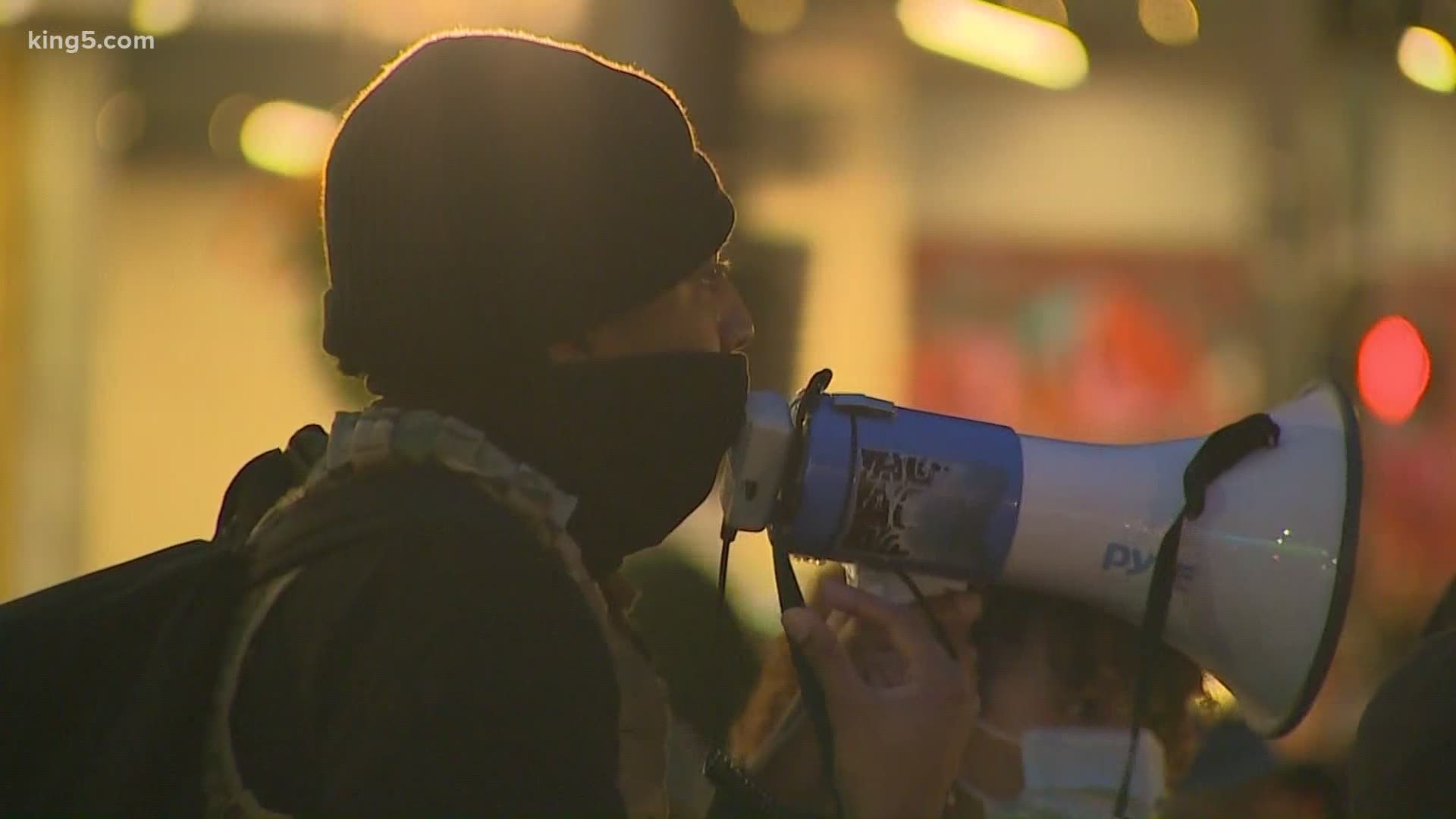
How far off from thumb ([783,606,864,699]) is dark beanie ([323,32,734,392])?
0.42m

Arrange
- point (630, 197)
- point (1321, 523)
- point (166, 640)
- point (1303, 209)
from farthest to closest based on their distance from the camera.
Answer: point (1303, 209), point (1321, 523), point (630, 197), point (166, 640)

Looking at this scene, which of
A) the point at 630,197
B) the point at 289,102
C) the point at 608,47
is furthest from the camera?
the point at 289,102

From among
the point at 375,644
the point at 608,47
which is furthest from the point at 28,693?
the point at 608,47

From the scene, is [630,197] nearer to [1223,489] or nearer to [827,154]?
[1223,489]

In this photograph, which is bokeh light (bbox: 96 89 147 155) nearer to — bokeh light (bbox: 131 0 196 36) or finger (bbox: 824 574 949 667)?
bokeh light (bbox: 131 0 196 36)

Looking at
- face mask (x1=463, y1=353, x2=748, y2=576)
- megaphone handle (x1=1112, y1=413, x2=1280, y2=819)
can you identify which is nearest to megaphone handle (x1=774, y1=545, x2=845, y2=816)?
face mask (x1=463, y1=353, x2=748, y2=576)

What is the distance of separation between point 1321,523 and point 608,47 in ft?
11.2

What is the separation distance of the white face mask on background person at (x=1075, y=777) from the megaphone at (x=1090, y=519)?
0.29 metres

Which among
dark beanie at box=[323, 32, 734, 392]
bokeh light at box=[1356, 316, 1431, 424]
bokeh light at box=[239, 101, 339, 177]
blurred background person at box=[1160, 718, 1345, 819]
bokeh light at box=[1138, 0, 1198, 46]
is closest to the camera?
dark beanie at box=[323, 32, 734, 392]

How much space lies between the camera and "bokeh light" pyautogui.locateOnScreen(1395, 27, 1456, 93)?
6117mm

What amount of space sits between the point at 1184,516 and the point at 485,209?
2.77 ft

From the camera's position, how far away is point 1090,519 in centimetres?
185

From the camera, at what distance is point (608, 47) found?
193 inches

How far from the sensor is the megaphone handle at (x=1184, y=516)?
183 centimetres
